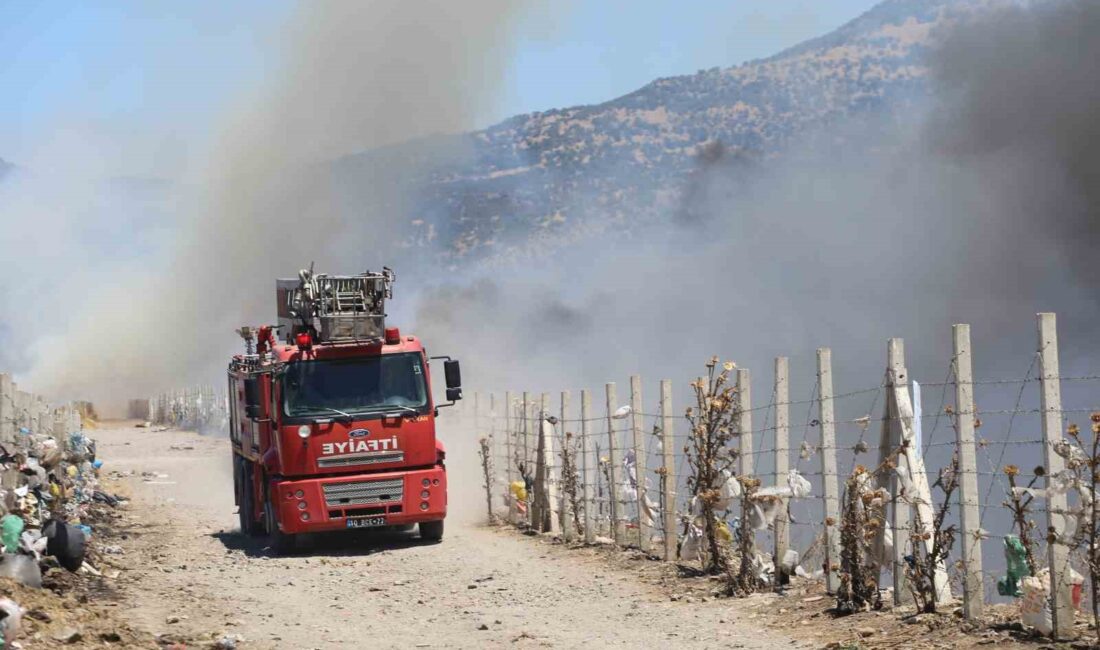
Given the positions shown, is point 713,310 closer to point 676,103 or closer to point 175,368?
point 175,368

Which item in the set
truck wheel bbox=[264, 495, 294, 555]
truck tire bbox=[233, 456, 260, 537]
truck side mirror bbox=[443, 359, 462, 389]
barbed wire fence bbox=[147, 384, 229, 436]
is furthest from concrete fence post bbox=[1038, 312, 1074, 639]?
barbed wire fence bbox=[147, 384, 229, 436]

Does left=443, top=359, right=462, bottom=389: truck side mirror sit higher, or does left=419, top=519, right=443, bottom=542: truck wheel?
left=443, top=359, right=462, bottom=389: truck side mirror

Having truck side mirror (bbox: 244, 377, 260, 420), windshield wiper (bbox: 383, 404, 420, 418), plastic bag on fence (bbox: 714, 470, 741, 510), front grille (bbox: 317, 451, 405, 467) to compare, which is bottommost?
plastic bag on fence (bbox: 714, 470, 741, 510)

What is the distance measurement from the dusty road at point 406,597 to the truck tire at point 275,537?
0.27 meters

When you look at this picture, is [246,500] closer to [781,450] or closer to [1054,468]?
[781,450]

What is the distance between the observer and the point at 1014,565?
10.7 meters

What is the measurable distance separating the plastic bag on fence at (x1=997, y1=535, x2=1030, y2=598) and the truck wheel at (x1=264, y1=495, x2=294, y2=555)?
410 inches

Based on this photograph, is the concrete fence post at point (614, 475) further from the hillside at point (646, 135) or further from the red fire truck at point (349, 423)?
the hillside at point (646, 135)

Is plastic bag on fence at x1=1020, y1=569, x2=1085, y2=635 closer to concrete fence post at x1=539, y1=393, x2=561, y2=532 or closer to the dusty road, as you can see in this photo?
the dusty road

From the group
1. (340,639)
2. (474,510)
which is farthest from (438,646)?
(474,510)

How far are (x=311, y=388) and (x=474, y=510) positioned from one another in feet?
23.0

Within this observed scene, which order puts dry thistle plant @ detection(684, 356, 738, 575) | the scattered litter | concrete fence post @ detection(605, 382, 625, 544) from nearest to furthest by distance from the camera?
the scattered litter
dry thistle plant @ detection(684, 356, 738, 575)
concrete fence post @ detection(605, 382, 625, 544)

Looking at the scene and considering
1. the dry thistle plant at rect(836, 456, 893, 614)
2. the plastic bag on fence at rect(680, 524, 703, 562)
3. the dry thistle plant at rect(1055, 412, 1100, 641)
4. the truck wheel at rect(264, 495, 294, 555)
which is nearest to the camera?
the dry thistle plant at rect(1055, 412, 1100, 641)

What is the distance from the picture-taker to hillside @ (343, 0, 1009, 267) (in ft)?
357
